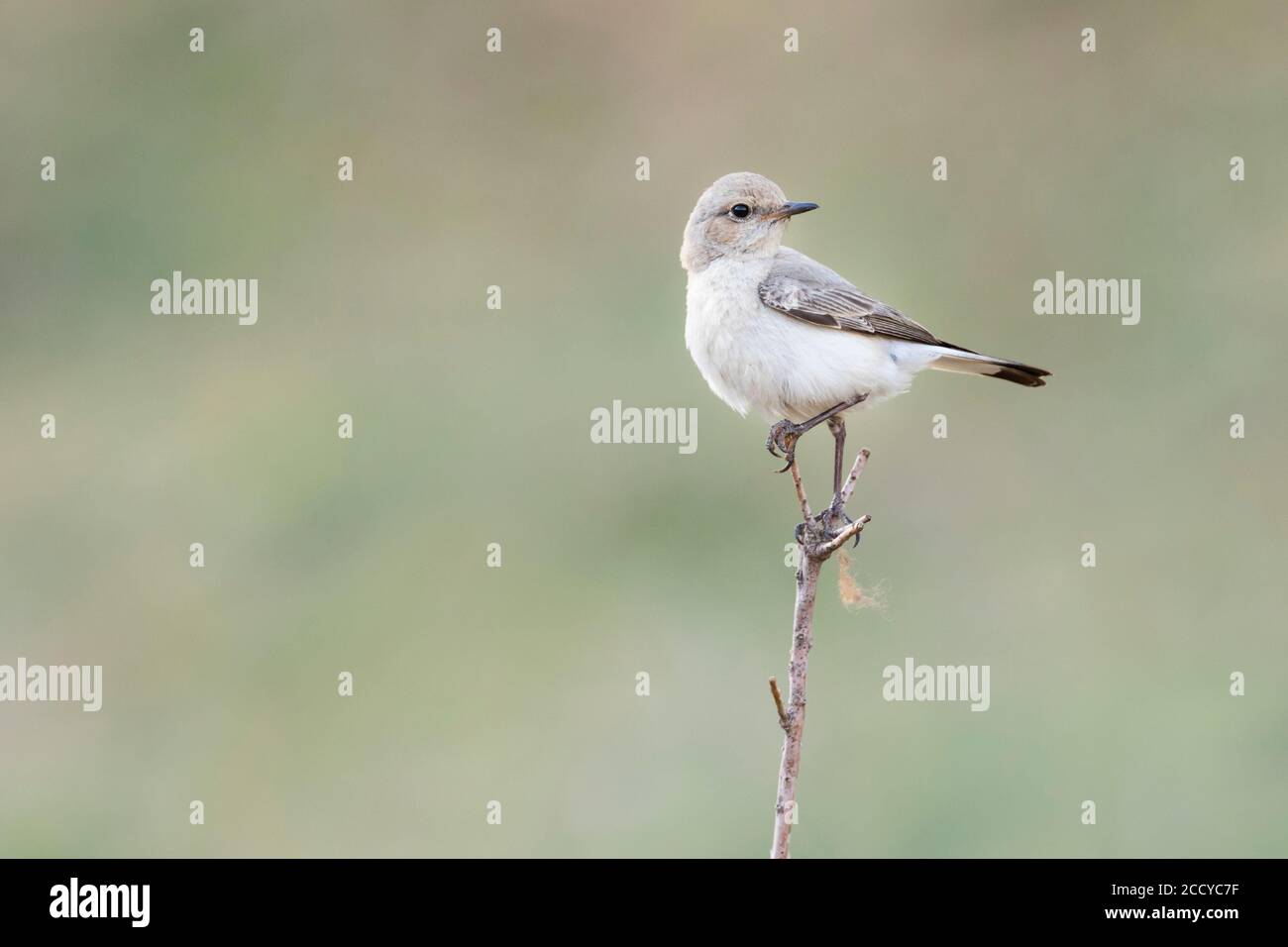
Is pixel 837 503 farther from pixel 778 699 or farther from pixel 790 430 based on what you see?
pixel 778 699

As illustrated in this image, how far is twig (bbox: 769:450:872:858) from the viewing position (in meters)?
4.50

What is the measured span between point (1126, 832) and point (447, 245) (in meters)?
11.2

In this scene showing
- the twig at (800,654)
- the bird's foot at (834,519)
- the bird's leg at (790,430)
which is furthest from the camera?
the bird's leg at (790,430)

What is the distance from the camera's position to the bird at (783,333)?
6.50 meters

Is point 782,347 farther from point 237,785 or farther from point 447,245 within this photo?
point 447,245

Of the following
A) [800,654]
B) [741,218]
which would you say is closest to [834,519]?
[800,654]

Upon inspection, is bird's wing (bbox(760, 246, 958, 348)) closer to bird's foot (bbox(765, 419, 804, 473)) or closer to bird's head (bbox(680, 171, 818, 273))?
bird's head (bbox(680, 171, 818, 273))

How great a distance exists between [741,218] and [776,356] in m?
0.82

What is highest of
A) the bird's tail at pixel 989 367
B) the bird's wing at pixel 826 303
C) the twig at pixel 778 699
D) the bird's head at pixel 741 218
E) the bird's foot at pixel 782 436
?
the bird's head at pixel 741 218

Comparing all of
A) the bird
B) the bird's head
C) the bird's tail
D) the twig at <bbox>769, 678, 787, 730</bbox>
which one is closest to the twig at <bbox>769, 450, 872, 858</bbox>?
the twig at <bbox>769, 678, 787, 730</bbox>

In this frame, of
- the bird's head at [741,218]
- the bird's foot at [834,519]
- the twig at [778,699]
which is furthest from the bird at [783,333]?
the twig at [778,699]

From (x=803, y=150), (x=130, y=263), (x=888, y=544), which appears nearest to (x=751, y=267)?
(x=888, y=544)

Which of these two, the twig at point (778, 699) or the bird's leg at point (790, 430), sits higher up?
the bird's leg at point (790, 430)

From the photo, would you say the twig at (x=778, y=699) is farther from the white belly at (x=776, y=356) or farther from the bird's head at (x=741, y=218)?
the bird's head at (x=741, y=218)
